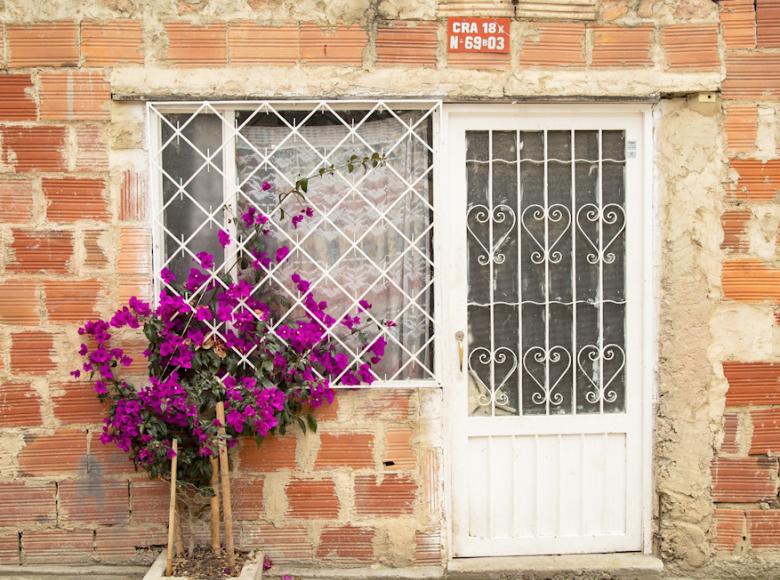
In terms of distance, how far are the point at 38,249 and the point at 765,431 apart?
3560 millimetres

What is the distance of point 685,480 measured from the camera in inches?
151

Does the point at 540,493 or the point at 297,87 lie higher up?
the point at 297,87

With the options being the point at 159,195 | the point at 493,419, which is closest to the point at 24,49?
the point at 159,195

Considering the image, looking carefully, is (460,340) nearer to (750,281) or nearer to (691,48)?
(750,281)

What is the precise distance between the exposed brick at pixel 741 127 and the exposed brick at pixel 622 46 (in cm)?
46

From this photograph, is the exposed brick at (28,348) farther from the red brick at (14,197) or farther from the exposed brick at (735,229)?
the exposed brick at (735,229)

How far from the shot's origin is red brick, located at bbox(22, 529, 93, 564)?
3.74m

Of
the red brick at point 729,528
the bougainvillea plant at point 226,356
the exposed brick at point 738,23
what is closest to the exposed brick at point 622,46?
the exposed brick at point 738,23

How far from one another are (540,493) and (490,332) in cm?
84

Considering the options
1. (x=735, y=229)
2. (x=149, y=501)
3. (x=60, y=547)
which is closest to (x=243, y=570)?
(x=149, y=501)

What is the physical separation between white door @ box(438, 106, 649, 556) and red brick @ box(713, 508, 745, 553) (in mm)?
363

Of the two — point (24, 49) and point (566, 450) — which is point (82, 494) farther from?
point (566, 450)

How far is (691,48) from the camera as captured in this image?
3.74 metres

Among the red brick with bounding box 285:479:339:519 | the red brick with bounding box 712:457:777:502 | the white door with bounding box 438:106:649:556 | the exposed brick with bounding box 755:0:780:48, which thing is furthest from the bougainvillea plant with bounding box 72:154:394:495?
the exposed brick with bounding box 755:0:780:48
